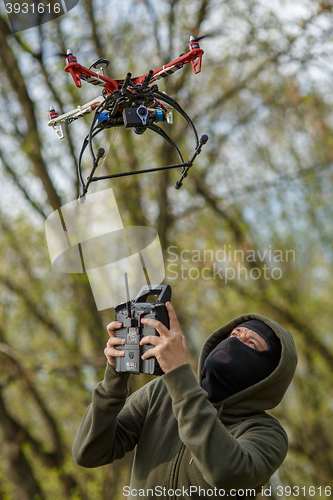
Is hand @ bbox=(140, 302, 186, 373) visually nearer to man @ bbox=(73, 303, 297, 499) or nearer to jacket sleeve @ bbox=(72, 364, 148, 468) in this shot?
man @ bbox=(73, 303, 297, 499)

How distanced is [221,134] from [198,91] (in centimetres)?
78

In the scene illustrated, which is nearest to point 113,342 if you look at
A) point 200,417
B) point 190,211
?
point 200,417

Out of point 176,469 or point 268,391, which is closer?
point 176,469

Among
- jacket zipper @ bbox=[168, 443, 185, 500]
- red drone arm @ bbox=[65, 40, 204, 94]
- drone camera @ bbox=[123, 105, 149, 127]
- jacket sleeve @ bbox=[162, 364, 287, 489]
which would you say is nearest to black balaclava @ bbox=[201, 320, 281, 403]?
jacket zipper @ bbox=[168, 443, 185, 500]

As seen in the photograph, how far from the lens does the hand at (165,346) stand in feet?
4.75

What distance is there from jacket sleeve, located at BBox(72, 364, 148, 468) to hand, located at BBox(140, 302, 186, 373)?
0.32 meters

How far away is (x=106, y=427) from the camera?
1.76m

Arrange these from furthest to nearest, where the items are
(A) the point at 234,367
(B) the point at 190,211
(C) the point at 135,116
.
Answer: (B) the point at 190,211
(A) the point at 234,367
(C) the point at 135,116

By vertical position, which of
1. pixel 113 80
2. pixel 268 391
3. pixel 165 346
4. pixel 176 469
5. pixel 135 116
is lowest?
pixel 176 469

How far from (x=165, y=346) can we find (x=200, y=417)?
10.2 inches

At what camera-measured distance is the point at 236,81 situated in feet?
23.0

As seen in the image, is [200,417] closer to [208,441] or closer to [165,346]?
[208,441]

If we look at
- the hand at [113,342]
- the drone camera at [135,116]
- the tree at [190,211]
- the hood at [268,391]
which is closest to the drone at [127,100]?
the drone camera at [135,116]

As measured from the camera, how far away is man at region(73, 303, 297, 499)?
1453 mm
